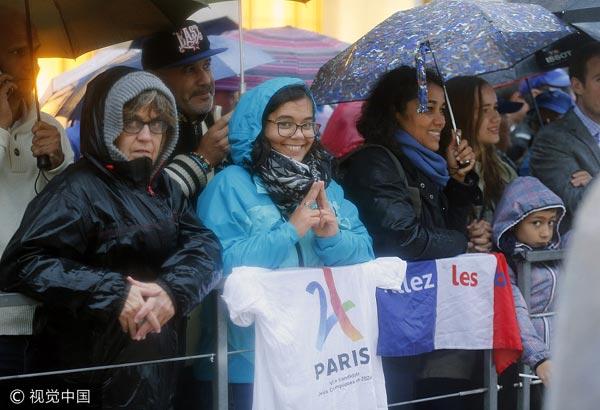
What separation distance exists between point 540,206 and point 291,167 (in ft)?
4.64

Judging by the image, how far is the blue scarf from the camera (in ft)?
15.8

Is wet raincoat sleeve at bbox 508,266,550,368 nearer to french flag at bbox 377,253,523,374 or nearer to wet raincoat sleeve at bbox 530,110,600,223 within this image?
french flag at bbox 377,253,523,374

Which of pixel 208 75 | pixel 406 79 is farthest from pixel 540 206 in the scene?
pixel 208 75

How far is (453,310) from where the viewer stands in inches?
180

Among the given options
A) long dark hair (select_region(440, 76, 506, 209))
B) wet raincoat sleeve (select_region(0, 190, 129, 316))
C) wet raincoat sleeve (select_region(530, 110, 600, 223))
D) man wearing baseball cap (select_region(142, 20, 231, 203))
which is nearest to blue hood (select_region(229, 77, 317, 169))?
man wearing baseball cap (select_region(142, 20, 231, 203))

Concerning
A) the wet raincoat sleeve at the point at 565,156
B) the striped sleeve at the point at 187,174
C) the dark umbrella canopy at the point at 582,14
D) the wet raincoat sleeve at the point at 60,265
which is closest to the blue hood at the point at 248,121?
the striped sleeve at the point at 187,174

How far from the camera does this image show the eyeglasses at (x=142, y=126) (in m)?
3.81

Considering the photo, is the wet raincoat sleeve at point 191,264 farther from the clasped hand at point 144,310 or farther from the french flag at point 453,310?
the french flag at point 453,310

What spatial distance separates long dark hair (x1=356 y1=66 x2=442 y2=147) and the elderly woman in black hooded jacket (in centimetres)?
136

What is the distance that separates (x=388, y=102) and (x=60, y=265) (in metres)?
2.19

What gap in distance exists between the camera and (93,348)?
3580mm

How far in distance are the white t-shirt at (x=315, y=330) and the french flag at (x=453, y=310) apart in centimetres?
10

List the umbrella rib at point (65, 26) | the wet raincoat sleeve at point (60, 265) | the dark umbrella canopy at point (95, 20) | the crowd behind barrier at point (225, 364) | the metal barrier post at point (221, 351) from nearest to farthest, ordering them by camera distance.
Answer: the wet raincoat sleeve at point (60, 265) < the crowd behind barrier at point (225, 364) < the metal barrier post at point (221, 351) < the dark umbrella canopy at point (95, 20) < the umbrella rib at point (65, 26)

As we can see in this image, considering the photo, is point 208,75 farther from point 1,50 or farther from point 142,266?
point 142,266
